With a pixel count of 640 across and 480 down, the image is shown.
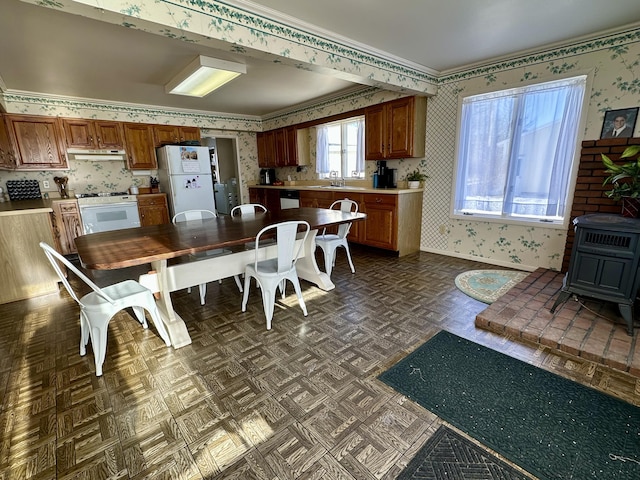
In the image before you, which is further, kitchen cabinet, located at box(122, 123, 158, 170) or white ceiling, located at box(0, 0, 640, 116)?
kitchen cabinet, located at box(122, 123, 158, 170)

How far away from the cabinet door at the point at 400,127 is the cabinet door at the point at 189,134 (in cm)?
370

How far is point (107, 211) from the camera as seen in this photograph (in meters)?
4.71

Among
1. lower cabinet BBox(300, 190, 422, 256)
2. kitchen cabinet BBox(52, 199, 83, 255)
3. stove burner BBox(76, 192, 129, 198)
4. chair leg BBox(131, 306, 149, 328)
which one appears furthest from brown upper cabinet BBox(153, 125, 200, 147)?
chair leg BBox(131, 306, 149, 328)

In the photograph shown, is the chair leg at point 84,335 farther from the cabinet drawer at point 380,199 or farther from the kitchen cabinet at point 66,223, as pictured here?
the cabinet drawer at point 380,199

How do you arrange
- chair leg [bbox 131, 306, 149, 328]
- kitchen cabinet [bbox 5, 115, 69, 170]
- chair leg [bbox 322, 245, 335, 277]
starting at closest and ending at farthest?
→ chair leg [bbox 131, 306, 149, 328], chair leg [bbox 322, 245, 335, 277], kitchen cabinet [bbox 5, 115, 69, 170]

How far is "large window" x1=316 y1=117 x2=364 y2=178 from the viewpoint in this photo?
509cm

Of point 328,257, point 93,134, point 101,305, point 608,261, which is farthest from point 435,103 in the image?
point 93,134

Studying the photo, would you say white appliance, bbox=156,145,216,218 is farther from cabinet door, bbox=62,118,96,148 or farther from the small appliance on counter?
the small appliance on counter

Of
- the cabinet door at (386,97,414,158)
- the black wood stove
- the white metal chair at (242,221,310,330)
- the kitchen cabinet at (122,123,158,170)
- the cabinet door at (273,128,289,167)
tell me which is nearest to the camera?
the black wood stove

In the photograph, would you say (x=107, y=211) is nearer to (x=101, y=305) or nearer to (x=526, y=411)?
(x=101, y=305)

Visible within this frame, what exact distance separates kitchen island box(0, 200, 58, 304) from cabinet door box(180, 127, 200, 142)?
293 centimetres

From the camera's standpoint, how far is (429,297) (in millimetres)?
2912

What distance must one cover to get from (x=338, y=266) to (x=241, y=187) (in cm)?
385

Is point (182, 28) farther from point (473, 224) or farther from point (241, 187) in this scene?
point (241, 187)
